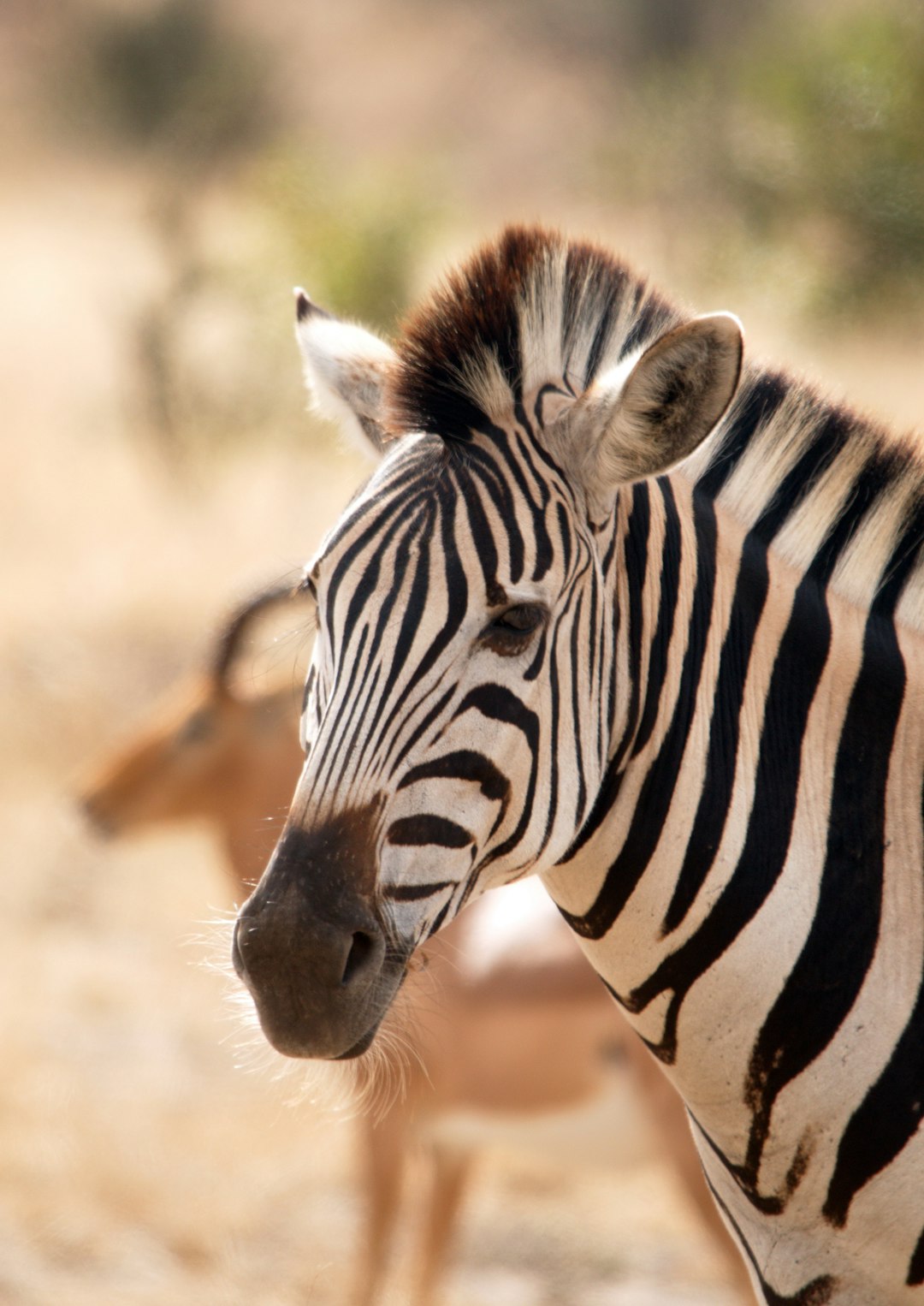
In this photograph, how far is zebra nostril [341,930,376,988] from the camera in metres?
2.14

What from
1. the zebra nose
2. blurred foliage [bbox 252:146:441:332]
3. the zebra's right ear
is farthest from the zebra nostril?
blurred foliage [bbox 252:146:441:332]

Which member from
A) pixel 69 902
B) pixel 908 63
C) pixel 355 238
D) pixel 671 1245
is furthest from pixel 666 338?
pixel 355 238

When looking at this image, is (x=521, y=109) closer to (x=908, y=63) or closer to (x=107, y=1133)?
(x=908, y=63)

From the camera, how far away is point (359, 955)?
216 cm

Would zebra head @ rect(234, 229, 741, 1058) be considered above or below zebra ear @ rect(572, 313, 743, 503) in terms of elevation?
below

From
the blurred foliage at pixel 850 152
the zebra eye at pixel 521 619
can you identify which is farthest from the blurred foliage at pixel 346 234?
the zebra eye at pixel 521 619

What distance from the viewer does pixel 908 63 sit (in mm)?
12578

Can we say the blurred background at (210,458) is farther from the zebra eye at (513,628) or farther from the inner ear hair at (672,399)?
the inner ear hair at (672,399)

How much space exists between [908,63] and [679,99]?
12.3ft

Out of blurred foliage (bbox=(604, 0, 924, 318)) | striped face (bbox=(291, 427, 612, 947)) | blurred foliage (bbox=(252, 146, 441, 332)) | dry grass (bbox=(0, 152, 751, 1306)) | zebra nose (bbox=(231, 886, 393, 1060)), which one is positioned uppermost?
blurred foliage (bbox=(604, 0, 924, 318))

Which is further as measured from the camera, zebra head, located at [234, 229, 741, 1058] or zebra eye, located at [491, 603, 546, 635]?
zebra eye, located at [491, 603, 546, 635]

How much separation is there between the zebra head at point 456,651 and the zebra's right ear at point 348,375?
1.09 ft

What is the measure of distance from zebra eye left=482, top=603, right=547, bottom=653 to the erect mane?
36 cm

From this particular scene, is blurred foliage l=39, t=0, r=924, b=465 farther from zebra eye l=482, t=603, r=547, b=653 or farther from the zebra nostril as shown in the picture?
the zebra nostril
